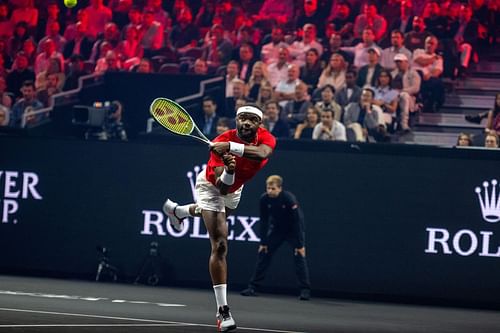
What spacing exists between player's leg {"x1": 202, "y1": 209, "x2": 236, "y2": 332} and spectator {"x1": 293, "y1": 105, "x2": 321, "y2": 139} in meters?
7.08

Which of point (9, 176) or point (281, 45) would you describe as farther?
point (281, 45)

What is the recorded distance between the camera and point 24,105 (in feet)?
69.6

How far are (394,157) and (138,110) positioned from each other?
17.5ft

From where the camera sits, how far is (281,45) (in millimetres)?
20750

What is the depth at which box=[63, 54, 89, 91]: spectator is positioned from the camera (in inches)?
855

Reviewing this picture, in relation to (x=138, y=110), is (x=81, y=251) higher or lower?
lower

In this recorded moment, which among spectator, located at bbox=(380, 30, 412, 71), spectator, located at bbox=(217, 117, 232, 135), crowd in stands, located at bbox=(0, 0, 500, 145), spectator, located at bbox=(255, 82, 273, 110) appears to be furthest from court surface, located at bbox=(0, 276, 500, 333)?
spectator, located at bbox=(380, 30, 412, 71)

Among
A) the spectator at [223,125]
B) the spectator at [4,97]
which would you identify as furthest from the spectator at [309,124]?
the spectator at [4,97]

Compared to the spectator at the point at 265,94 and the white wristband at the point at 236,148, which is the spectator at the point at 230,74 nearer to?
the spectator at the point at 265,94

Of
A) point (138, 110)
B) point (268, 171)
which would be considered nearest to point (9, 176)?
point (138, 110)

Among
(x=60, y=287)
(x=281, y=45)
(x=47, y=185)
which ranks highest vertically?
(x=281, y=45)

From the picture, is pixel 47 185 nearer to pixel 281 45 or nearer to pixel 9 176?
pixel 9 176

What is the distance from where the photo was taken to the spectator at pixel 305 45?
20578 millimetres

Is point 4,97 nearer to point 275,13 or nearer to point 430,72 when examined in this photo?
point 275,13
